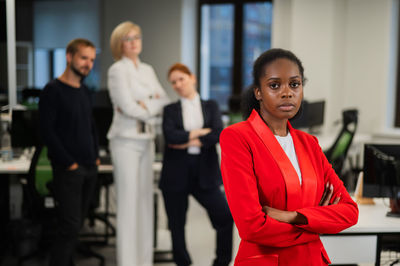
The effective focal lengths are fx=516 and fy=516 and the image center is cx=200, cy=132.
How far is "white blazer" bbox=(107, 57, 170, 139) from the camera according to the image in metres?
3.34

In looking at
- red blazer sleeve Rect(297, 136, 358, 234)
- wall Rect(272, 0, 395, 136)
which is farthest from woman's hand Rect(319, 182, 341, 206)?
wall Rect(272, 0, 395, 136)

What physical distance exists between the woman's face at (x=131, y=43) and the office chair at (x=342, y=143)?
6.89 feet

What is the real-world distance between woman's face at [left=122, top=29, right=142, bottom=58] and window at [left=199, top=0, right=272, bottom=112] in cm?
456

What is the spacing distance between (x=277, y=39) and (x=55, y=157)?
14.5ft

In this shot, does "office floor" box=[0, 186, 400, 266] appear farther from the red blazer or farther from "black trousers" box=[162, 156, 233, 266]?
the red blazer

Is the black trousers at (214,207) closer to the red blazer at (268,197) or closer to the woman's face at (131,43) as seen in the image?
the woman's face at (131,43)

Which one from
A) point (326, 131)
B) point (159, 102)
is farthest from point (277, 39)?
point (159, 102)

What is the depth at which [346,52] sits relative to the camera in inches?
258

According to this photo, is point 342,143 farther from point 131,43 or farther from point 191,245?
point 131,43

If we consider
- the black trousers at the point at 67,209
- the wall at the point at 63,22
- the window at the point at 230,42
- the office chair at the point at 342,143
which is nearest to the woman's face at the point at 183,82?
the black trousers at the point at 67,209

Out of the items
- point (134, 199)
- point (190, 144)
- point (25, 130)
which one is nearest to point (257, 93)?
point (190, 144)

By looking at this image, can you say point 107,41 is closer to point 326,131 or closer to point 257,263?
point 326,131

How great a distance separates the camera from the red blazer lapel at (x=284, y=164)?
1476mm

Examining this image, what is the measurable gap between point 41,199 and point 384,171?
7.58 feet
